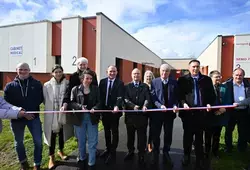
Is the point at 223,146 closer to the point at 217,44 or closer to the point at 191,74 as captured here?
the point at 191,74

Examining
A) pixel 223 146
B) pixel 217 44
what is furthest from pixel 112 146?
pixel 217 44

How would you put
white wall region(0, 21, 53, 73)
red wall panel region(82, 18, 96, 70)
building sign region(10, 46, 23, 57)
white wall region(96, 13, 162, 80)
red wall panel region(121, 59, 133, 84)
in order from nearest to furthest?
white wall region(96, 13, 162, 80), red wall panel region(82, 18, 96, 70), white wall region(0, 21, 53, 73), building sign region(10, 46, 23, 57), red wall panel region(121, 59, 133, 84)

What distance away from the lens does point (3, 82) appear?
704 inches

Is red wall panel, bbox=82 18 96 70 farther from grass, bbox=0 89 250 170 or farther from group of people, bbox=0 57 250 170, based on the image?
group of people, bbox=0 57 250 170

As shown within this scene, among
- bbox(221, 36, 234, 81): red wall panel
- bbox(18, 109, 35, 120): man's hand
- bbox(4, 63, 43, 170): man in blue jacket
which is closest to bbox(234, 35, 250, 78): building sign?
bbox(221, 36, 234, 81): red wall panel

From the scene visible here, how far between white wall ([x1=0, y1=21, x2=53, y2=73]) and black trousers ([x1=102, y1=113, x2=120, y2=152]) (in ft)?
38.7

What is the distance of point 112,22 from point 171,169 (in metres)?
11.7

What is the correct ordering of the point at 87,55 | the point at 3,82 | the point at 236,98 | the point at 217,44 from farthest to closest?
the point at 3,82 < the point at 217,44 < the point at 87,55 < the point at 236,98

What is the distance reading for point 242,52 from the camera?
15.1 meters

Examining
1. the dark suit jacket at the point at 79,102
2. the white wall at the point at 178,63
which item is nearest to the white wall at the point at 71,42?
the dark suit jacket at the point at 79,102

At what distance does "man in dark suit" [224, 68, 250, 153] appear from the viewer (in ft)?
13.1

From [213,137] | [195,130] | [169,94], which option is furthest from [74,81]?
[213,137]

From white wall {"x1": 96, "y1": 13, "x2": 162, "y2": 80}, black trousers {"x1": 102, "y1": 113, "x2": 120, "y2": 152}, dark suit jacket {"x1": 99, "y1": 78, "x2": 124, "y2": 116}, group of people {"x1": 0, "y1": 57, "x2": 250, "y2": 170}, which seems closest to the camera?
group of people {"x1": 0, "y1": 57, "x2": 250, "y2": 170}

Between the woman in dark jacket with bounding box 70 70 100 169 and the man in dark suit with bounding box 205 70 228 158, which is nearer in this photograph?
the woman in dark jacket with bounding box 70 70 100 169
